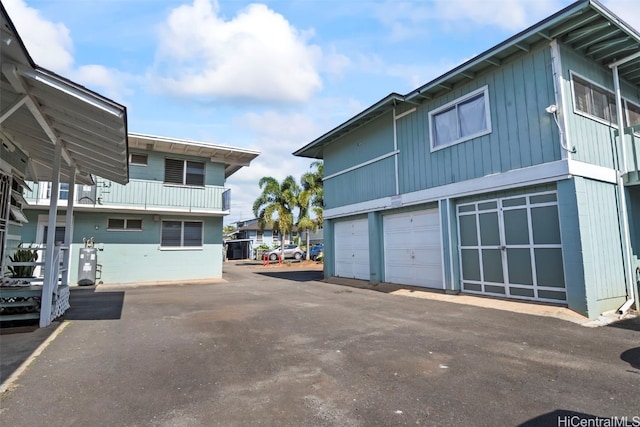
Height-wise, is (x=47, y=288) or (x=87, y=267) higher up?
(x=87, y=267)

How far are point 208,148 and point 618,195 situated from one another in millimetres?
13815

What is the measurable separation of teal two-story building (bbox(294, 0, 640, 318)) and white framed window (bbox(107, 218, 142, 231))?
35.9 feet

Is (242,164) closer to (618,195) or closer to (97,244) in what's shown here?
(97,244)

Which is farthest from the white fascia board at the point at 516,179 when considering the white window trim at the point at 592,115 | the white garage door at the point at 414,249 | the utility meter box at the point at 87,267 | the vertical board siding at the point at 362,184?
the utility meter box at the point at 87,267

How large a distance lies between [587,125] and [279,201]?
2325 cm

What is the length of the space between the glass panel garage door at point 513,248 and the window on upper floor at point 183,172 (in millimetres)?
11452

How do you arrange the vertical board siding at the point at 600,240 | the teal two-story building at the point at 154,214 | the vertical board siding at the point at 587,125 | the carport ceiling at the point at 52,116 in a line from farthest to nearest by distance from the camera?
1. the teal two-story building at the point at 154,214
2. the vertical board siding at the point at 587,125
3. the vertical board siding at the point at 600,240
4. the carport ceiling at the point at 52,116

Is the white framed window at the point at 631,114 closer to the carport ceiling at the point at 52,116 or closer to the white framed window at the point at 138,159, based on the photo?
the carport ceiling at the point at 52,116

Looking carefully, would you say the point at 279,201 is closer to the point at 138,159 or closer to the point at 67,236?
the point at 138,159

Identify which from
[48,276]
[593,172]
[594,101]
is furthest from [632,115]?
[48,276]


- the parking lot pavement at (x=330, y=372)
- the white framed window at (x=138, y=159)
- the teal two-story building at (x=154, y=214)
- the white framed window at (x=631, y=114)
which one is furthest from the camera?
the white framed window at (x=138, y=159)

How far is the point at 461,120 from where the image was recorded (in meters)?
9.66

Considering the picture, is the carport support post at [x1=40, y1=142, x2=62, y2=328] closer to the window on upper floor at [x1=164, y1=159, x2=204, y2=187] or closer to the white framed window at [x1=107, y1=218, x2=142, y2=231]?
the white framed window at [x1=107, y1=218, x2=142, y2=231]

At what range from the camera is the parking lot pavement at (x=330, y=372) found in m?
3.00
